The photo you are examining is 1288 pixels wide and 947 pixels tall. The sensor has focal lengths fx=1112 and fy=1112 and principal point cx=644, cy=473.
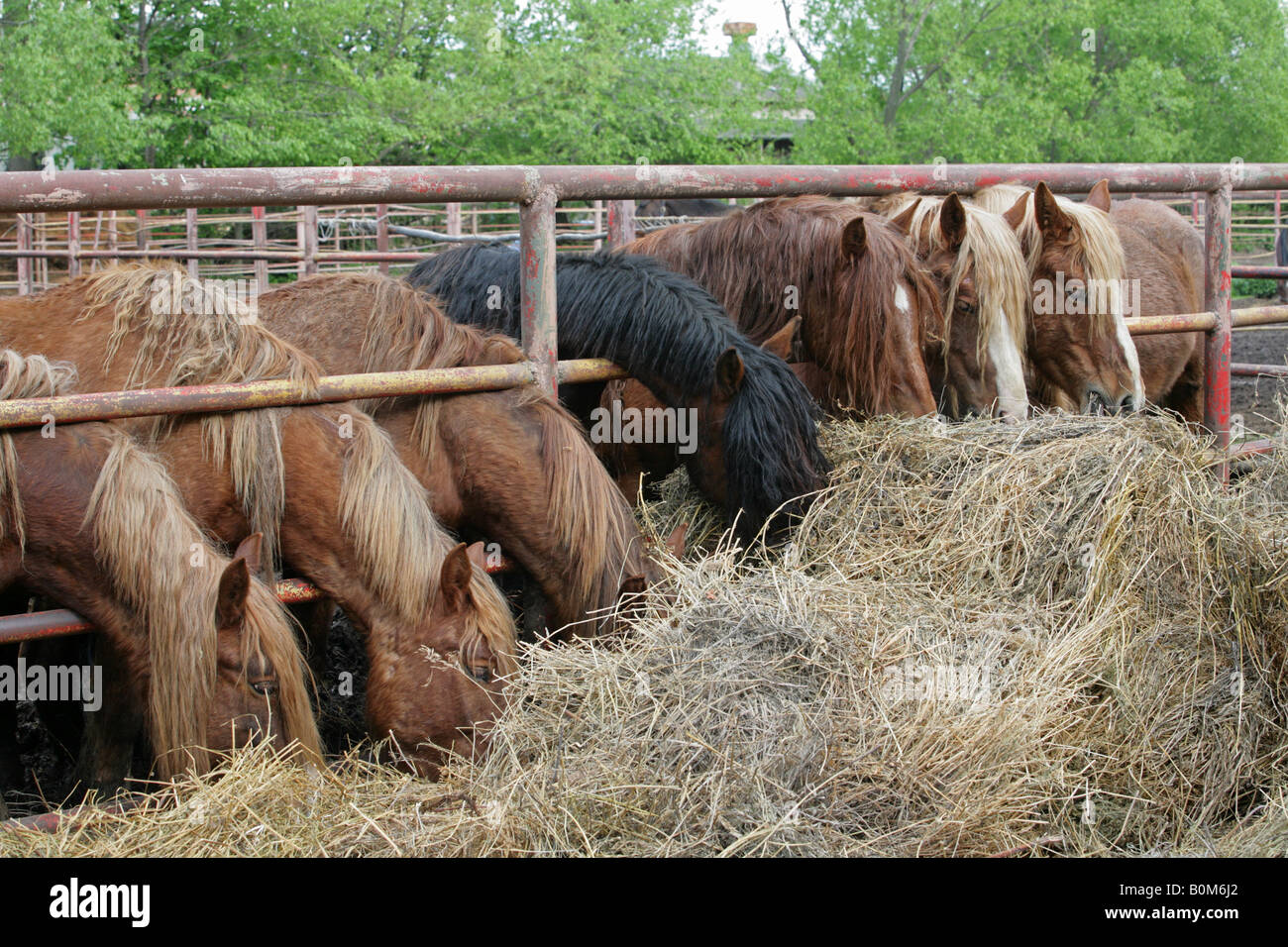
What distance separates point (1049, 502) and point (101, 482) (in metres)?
2.50

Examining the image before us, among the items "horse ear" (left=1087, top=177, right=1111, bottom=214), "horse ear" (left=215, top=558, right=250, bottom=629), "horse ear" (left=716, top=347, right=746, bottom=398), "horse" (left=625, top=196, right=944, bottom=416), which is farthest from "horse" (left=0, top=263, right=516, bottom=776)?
"horse ear" (left=1087, top=177, right=1111, bottom=214)

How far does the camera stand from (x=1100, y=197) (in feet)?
15.8

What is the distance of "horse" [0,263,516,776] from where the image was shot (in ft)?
9.27

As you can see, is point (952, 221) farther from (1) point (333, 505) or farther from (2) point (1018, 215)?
(1) point (333, 505)

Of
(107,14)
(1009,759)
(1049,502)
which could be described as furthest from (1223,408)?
(107,14)

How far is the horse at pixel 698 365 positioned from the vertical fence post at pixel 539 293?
32cm

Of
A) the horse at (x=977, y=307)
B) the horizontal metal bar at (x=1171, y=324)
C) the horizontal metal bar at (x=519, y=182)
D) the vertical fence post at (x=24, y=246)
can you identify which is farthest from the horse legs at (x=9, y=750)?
the vertical fence post at (x=24, y=246)

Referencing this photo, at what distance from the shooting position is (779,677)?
7.97 ft

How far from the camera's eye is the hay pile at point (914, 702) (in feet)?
7.26

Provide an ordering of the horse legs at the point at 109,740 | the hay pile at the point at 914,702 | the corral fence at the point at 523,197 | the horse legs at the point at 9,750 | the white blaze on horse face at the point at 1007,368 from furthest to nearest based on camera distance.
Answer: the white blaze on horse face at the point at 1007,368, the horse legs at the point at 9,750, the horse legs at the point at 109,740, the corral fence at the point at 523,197, the hay pile at the point at 914,702

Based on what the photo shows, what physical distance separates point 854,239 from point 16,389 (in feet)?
8.25

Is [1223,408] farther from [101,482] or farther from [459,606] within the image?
[101,482]

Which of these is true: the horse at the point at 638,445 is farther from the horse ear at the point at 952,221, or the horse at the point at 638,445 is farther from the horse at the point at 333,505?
the horse at the point at 333,505
